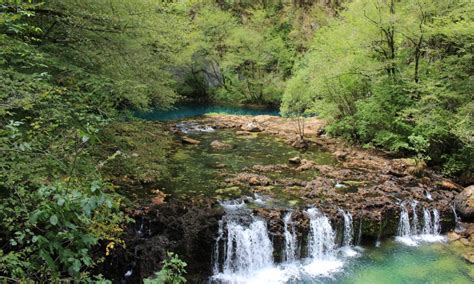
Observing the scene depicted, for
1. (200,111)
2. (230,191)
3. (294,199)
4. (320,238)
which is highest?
(200,111)

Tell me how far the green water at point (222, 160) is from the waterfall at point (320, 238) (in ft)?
6.49

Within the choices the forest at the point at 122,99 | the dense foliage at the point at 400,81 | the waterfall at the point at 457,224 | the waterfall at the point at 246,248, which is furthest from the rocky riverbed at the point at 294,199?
the dense foliage at the point at 400,81

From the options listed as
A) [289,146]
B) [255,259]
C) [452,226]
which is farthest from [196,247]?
[289,146]

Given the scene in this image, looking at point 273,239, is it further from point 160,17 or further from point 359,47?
point 359,47

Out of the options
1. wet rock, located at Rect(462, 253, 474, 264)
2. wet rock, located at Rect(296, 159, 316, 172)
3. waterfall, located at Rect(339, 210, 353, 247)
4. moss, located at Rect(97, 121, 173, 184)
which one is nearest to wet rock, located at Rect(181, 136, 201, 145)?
wet rock, located at Rect(296, 159, 316, 172)

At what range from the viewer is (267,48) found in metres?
33.1

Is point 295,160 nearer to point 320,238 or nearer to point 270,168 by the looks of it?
point 270,168

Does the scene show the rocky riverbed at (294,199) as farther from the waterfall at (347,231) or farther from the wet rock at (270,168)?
the waterfall at (347,231)

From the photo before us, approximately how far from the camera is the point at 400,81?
50.9ft

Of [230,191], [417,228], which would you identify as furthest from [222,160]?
[417,228]

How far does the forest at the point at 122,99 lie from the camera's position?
3230 mm

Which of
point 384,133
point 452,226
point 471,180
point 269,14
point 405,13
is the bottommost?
point 452,226

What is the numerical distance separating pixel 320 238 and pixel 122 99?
6.43 metres

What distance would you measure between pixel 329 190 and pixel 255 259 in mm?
3956
